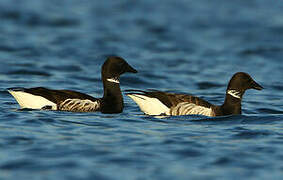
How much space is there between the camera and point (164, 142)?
11695mm

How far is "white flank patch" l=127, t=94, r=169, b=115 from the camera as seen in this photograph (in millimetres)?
14383

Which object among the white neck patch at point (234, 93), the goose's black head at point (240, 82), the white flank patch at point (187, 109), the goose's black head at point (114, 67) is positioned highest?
the goose's black head at point (114, 67)

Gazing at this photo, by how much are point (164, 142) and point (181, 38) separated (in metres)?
21.2

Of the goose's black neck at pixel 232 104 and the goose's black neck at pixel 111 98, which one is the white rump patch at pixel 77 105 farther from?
the goose's black neck at pixel 232 104

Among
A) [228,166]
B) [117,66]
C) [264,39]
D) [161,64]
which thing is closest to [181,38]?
[264,39]

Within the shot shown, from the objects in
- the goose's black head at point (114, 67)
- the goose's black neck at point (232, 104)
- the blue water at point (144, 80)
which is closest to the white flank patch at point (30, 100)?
the blue water at point (144, 80)

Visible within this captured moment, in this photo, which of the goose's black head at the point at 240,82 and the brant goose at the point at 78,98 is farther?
the goose's black head at the point at 240,82

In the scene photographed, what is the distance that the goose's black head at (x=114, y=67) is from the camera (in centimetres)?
1537

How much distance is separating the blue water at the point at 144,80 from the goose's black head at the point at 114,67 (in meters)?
0.95

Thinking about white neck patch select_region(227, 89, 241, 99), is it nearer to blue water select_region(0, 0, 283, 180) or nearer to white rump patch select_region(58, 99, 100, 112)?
blue water select_region(0, 0, 283, 180)

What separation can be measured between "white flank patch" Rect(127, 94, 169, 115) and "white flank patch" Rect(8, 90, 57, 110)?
1.86 metres

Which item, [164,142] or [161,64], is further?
[161,64]

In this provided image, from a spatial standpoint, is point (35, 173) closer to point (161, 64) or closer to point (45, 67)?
point (45, 67)

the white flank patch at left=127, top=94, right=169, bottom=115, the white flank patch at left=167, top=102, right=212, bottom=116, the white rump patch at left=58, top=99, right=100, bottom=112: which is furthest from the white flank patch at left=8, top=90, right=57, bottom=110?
the white flank patch at left=167, top=102, right=212, bottom=116
